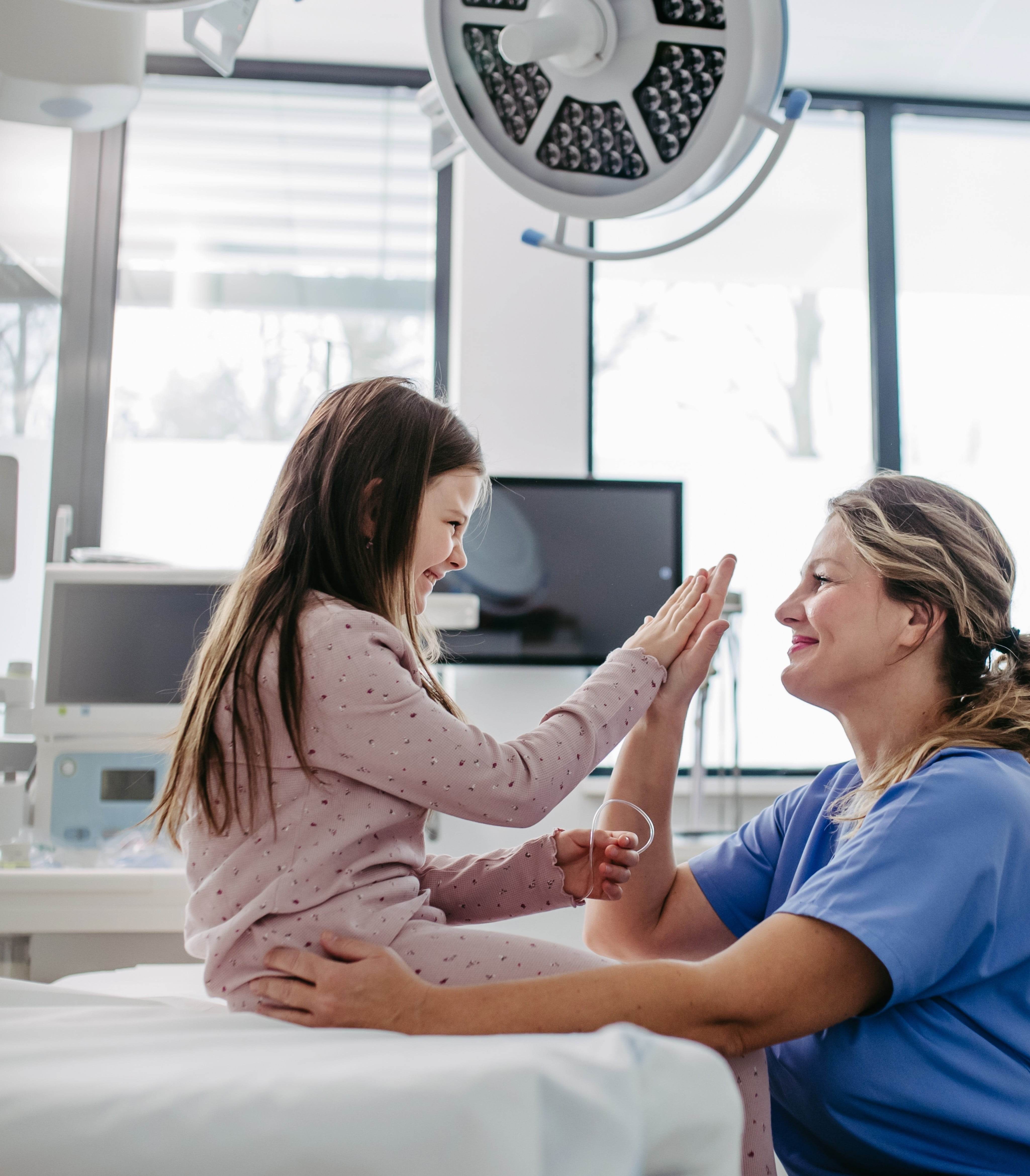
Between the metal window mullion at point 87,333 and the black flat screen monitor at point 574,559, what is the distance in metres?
1.09

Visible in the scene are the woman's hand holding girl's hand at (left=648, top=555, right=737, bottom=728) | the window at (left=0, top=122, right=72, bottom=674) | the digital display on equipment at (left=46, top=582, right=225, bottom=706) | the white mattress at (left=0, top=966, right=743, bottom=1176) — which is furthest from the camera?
the window at (left=0, top=122, right=72, bottom=674)

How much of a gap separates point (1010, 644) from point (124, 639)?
165 cm

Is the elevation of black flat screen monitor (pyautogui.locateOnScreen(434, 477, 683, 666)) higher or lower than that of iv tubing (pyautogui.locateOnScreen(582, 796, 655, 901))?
higher

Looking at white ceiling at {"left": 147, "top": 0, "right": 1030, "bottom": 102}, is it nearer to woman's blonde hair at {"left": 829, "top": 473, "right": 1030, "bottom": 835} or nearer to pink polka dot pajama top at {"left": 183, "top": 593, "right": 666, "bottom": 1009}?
woman's blonde hair at {"left": 829, "top": 473, "right": 1030, "bottom": 835}

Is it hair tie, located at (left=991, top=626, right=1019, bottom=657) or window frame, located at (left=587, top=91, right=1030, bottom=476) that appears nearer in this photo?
hair tie, located at (left=991, top=626, right=1019, bottom=657)

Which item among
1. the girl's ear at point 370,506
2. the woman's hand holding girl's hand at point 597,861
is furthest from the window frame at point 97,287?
the woman's hand holding girl's hand at point 597,861

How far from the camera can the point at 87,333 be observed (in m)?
2.80

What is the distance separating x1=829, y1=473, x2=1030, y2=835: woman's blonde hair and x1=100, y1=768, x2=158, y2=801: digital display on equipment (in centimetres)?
146

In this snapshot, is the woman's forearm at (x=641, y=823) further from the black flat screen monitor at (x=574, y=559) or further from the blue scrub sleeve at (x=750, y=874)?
the black flat screen monitor at (x=574, y=559)

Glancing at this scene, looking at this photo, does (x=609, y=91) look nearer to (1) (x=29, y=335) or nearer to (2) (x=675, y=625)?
(2) (x=675, y=625)

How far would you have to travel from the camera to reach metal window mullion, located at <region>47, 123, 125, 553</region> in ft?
9.07

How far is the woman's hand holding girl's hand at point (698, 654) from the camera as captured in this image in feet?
4.04

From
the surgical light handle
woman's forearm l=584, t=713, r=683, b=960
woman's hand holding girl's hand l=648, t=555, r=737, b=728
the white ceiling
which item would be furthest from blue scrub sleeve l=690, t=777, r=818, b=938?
the white ceiling

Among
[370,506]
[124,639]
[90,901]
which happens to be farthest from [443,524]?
[124,639]
